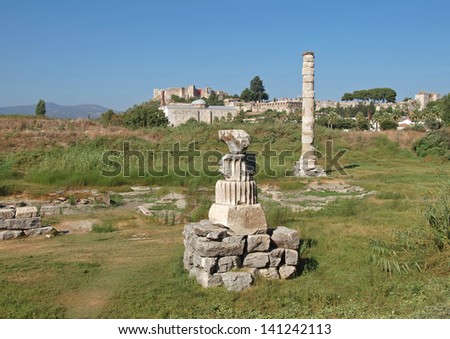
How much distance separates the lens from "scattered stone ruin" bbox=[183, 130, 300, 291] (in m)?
6.50

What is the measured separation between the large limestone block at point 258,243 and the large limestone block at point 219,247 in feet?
0.39

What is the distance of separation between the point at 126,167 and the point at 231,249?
16.7 metres

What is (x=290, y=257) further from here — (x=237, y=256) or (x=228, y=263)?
(x=228, y=263)

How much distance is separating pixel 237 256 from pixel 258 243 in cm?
36

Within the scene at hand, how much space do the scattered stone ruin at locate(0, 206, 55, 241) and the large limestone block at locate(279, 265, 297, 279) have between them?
5.92 meters

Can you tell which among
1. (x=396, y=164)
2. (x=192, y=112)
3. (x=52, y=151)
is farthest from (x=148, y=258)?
(x=192, y=112)

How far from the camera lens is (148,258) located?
8.05m

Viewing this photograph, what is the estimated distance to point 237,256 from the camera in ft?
22.0

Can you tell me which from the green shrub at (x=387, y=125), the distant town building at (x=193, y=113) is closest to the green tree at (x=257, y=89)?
the distant town building at (x=193, y=113)

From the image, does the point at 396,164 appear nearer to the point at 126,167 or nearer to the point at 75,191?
the point at 126,167

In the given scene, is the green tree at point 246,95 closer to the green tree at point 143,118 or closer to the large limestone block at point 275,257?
the green tree at point 143,118
